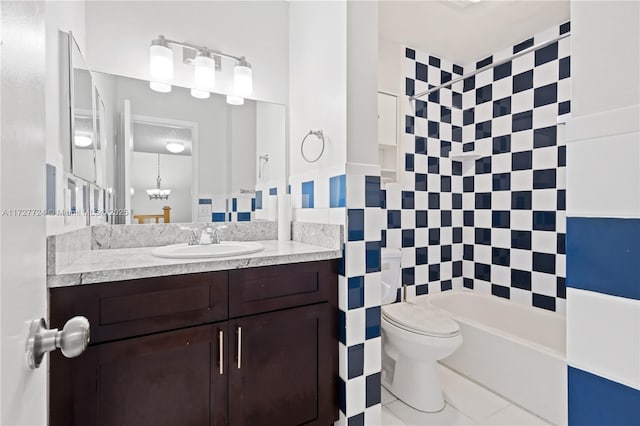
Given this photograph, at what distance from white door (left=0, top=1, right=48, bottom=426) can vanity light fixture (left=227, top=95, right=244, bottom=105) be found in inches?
52.2

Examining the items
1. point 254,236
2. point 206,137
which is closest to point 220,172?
point 206,137

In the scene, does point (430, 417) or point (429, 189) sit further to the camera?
point (429, 189)

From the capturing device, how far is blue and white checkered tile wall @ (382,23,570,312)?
221 centimetres

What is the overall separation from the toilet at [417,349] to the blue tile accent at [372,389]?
0.33 metres

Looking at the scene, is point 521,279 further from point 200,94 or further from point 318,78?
point 200,94

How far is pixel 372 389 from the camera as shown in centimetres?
145

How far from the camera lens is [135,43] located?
1.56 m

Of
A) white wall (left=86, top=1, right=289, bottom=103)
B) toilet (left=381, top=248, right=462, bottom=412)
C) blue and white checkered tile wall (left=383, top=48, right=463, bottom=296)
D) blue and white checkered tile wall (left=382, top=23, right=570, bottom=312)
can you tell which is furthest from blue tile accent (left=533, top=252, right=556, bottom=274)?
white wall (left=86, top=1, right=289, bottom=103)

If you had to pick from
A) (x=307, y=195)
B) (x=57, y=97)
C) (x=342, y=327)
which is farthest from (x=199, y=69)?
(x=342, y=327)

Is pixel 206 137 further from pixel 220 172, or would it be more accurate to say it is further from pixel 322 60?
pixel 322 60

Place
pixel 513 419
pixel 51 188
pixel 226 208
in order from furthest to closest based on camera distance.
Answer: pixel 226 208, pixel 513 419, pixel 51 188

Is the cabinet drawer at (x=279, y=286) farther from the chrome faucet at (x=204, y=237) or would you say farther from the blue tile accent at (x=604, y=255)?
the blue tile accent at (x=604, y=255)

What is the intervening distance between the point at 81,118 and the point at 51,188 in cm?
46

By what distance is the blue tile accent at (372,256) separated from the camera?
1.43 meters
